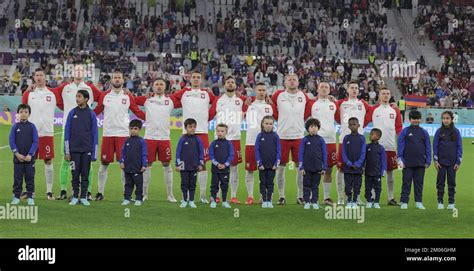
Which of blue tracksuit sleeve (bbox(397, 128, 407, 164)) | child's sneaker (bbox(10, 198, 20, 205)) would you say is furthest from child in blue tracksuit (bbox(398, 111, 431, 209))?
child's sneaker (bbox(10, 198, 20, 205))

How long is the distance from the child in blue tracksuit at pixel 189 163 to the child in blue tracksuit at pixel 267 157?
1.07 m

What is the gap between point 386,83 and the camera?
48.2 meters

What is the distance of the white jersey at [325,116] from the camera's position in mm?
16812

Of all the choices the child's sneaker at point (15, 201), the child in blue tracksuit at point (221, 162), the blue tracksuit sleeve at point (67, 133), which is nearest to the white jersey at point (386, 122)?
the child in blue tracksuit at point (221, 162)

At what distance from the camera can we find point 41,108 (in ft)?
54.7

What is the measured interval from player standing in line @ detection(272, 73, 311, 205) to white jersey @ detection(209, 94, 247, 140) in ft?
2.29

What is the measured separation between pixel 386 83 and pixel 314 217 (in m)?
34.3

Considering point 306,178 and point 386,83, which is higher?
point 386,83

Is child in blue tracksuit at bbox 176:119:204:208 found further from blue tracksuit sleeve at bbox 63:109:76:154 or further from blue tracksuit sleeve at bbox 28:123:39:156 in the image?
blue tracksuit sleeve at bbox 28:123:39:156

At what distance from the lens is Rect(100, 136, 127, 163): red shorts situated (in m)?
16.6

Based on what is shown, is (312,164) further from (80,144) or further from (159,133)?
(80,144)

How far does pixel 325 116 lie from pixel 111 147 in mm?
Answer: 4183
